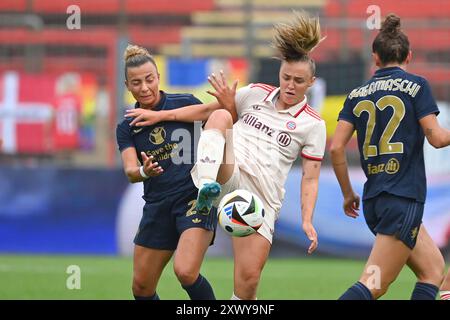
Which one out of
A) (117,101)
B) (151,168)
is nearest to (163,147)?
(151,168)

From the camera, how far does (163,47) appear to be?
15.9 meters

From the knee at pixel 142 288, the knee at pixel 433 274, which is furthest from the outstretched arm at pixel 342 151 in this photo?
the knee at pixel 142 288

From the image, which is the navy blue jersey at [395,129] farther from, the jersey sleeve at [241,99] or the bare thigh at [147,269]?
the bare thigh at [147,269]

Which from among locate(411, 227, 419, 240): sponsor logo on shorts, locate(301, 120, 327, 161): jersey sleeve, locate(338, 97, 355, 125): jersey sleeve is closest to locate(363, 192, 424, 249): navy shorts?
locate(411, 227, 419, 240): sponsor logo on shorts

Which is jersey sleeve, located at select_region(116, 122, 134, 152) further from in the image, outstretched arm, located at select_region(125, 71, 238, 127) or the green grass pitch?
the green grass pitch

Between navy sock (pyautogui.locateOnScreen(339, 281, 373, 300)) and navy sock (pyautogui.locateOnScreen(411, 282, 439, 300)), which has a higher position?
navy sock (pyautogui.locateOnScreen(339, 281, 373, 300))

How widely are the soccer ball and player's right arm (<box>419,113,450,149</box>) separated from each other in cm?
112

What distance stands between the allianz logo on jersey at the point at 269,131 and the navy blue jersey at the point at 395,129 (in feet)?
1.89

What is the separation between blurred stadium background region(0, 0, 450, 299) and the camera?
13336 millimetres

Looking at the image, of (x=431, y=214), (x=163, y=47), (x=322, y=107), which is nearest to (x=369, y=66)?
(x=322, y=107)

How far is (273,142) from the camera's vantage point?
247 inches
